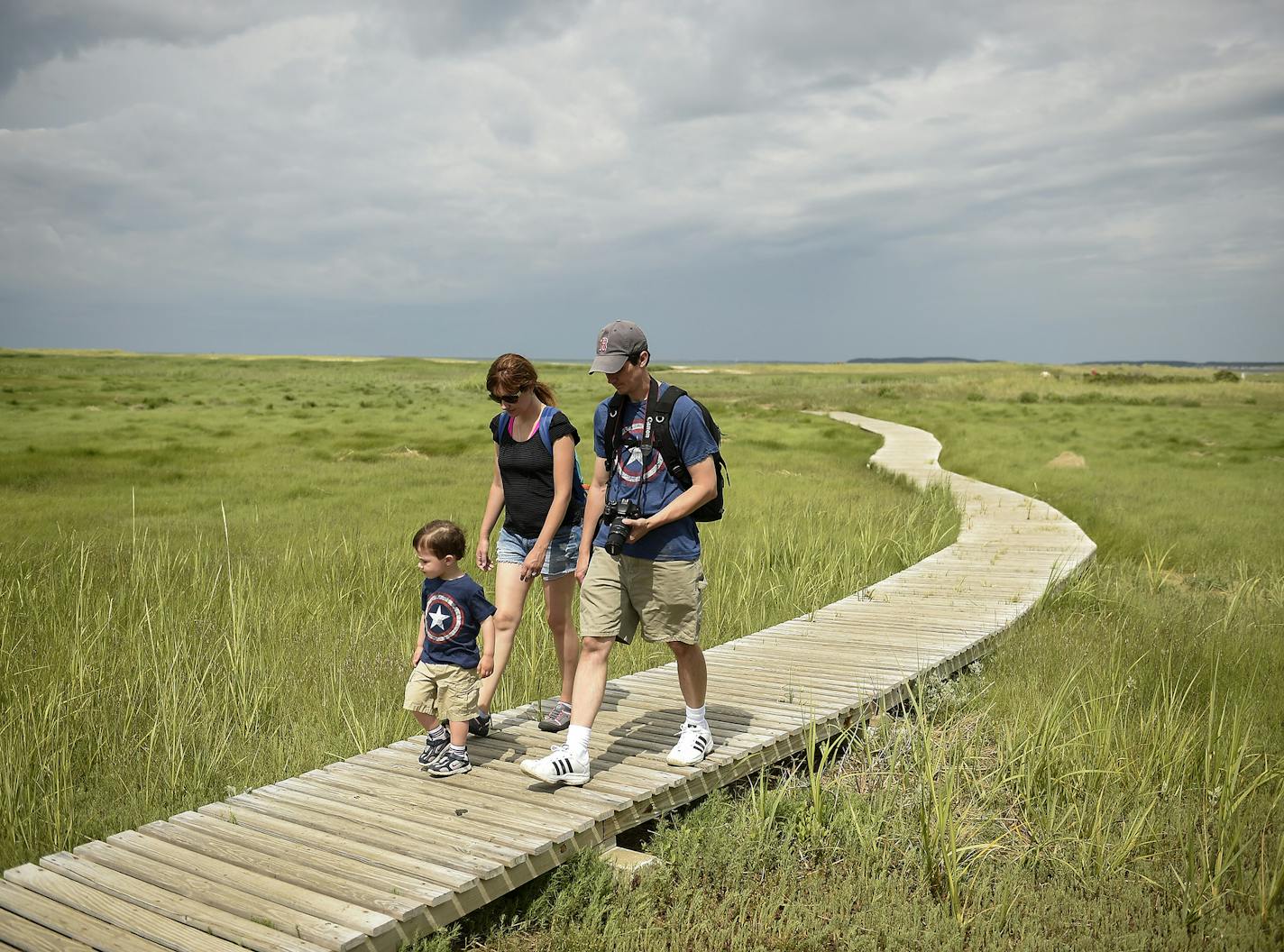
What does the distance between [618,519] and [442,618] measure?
1.02 meters

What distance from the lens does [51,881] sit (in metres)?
3.66

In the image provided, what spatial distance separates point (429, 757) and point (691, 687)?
1.32 metres

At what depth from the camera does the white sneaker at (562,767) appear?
446 cm

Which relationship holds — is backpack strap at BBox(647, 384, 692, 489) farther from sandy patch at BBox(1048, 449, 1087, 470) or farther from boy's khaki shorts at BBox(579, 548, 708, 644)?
sandy patch at BBox(1048, 449, 1087, 470)

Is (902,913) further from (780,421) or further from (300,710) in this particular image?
(780,421)

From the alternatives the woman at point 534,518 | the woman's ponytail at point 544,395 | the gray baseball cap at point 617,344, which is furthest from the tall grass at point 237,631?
the gray baseball cap at point 617,344

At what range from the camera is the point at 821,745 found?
5.80m

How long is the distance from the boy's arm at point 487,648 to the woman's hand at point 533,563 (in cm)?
38

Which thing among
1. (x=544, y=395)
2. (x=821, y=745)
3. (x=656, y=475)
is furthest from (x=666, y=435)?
(x=821, y=745)

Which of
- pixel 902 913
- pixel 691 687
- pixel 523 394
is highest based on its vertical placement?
pixel 523 394

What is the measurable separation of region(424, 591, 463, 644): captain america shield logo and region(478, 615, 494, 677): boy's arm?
0.42 feet

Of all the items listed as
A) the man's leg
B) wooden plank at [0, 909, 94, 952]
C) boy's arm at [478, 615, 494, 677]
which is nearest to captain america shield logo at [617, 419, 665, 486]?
the man's leg

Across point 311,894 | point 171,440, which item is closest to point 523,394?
point 311,894

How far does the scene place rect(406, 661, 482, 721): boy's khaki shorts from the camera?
471 cm
